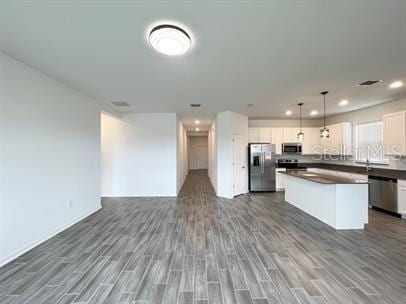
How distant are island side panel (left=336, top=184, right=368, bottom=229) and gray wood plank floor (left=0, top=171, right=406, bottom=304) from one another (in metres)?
0.22

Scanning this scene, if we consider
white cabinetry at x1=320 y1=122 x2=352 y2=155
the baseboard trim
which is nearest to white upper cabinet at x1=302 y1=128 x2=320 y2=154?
white cabinetry at x1=320 y1=122 x2=352 y2=155

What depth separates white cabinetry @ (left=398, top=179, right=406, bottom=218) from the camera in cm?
392

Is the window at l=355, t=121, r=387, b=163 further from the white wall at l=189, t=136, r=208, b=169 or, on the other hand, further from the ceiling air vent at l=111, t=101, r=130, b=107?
the white wall at l=189, t=136, r=208, b=169

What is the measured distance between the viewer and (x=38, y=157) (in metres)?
2.96

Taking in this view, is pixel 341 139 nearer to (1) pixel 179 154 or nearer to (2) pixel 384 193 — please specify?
(2) pixel 384 193

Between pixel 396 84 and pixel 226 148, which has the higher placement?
pixel 396 84

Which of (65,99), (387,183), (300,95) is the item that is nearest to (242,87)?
(300,95)

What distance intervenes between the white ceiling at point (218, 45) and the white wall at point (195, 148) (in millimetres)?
10546

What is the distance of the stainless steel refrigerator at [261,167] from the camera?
6.52 m

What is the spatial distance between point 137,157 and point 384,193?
268 inches

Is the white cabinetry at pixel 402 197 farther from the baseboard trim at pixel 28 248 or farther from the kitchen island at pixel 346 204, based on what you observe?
the baseboard trim at pixel 28 248

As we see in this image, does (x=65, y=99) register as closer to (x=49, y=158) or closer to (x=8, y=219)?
(x=49, y=158)

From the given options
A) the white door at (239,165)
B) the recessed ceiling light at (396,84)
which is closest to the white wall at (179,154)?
the white door at (239,165)

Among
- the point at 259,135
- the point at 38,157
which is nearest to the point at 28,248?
the point at 38,157
